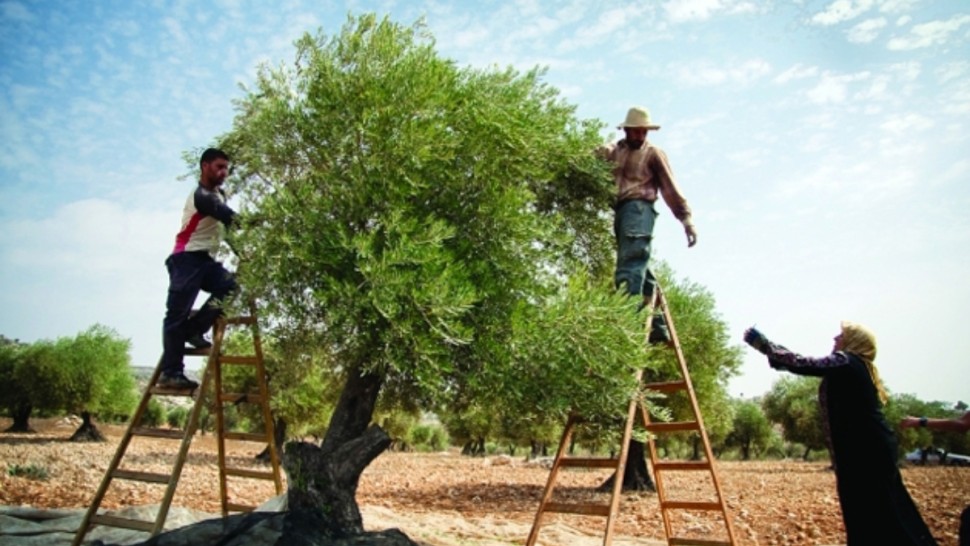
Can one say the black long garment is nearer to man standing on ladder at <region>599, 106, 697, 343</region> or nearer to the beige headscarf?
the beige headscarf

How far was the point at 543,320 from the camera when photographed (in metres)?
7.52

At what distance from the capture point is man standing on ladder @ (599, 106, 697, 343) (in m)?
8.72

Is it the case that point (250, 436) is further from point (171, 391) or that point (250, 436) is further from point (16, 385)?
point (16, 385)

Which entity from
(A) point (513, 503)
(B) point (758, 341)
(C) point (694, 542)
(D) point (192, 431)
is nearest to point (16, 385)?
(A) point (513, 503)

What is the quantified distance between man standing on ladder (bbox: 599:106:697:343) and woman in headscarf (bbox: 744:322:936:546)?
1.68 meters

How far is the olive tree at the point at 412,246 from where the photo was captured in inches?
276

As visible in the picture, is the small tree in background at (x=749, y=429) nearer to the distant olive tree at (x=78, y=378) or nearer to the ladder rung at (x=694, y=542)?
the distant olive tree at (x=78, y=378)

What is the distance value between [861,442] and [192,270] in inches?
325

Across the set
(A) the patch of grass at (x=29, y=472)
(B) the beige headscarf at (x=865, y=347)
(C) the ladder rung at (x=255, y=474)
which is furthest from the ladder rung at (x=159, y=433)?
(A) the patch of grass at (x=29, y=472)

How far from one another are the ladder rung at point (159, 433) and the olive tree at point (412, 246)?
132cm

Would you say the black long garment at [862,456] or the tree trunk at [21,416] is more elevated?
the black long garment at [862,456]

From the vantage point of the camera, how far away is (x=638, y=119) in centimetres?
912

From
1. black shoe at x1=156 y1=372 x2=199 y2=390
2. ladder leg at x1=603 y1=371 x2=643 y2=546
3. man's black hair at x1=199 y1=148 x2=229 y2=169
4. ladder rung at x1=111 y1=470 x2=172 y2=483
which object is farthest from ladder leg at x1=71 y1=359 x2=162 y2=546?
ladder leg at x1=603 y1=371 x2=643 y2=546

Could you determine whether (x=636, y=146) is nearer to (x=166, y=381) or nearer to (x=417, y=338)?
(x=417, y=338)
